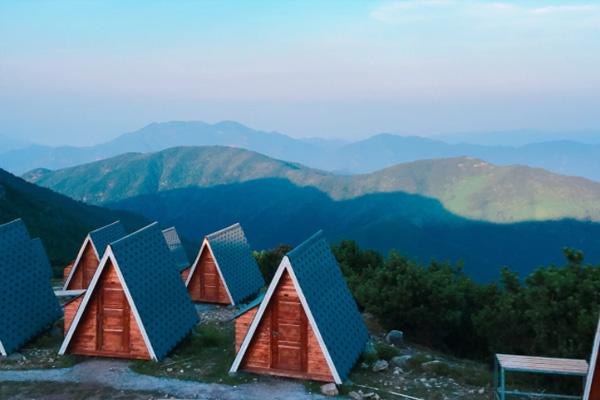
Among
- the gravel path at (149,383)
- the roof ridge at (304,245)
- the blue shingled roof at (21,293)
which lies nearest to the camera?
the gravel path at (149,383)

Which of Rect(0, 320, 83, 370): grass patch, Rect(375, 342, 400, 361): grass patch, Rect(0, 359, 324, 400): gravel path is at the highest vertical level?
Rect(0, 320, 83, 370): grass patch

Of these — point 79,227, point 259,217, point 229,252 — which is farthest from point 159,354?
point 259,217

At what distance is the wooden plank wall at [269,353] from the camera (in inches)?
520

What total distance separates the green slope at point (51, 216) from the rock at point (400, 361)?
140ft

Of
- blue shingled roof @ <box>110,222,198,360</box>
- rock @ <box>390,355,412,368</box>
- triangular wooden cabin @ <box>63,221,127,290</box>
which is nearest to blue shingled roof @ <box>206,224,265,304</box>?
triangular wooden cabin @ <box>63,221,127,290</box>

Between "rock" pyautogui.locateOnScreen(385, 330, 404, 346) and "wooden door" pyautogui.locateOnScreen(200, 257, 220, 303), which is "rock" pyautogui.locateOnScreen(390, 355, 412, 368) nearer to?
"rock" pyautogui.locateOnScreen(385, 330, 404, 346)

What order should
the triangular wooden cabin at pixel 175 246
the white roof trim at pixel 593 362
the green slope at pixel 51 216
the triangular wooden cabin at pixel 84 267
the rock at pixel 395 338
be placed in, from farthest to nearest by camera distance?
the green slope at pixel 51 216, the triangular wooden cabin at pixel 175 246, the triangular wooden cabin at pixel 84 267, the rock at pixel 395 338, the white roof trim at pixel 593 362

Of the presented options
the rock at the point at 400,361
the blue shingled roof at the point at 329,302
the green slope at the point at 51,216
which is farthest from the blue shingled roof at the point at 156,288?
the green slope at the point at 51,216

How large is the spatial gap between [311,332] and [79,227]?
75220 millimetres

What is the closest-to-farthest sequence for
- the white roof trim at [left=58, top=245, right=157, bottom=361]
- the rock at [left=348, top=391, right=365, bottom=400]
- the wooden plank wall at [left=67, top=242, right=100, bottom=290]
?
1. the rock at [left=348, top=391, right=365, bottom=400]
2. the white roof trim at [left=58, top=245, right=157, bottom=361]
3. the wooden plank wall at [left=67, top=242, right=100, bottom=290]

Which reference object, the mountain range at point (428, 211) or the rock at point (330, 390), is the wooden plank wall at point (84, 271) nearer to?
the rock at point (330, 390)

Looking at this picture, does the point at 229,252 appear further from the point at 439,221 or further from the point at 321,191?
the point at 321,191

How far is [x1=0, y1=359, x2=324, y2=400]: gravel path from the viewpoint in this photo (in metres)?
12.7

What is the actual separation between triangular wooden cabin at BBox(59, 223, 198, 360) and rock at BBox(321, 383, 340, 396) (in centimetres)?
490
